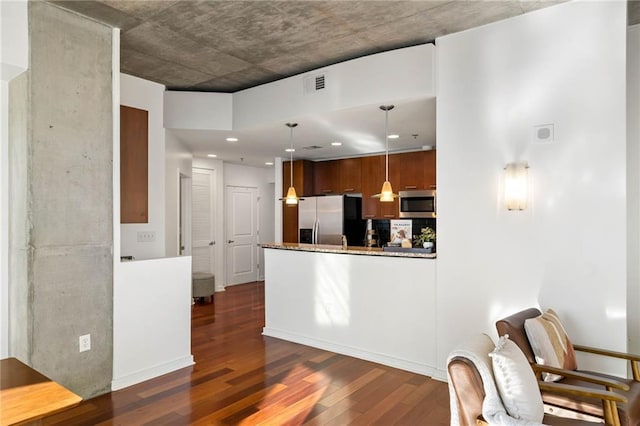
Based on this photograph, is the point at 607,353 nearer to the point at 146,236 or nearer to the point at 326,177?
the point at 146,236

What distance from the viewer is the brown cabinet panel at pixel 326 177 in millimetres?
7375

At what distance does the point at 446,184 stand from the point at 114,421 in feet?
10.3

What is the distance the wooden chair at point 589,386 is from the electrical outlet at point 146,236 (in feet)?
11.7

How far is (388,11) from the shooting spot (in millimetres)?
3271

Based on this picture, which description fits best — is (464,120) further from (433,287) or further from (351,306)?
(351,306)

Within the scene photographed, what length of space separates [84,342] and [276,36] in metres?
3.02

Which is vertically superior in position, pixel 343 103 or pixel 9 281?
pixel 343 103

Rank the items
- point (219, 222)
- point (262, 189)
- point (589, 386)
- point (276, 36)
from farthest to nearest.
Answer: point (262, 189), point (219, 222), point (276, 36), point (589, 386)

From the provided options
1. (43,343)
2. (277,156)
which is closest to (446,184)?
(43,343)

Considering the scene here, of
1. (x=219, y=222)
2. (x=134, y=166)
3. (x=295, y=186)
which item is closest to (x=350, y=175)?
(x=295, y=186)

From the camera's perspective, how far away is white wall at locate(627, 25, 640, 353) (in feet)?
11.2

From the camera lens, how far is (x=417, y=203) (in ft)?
21.1

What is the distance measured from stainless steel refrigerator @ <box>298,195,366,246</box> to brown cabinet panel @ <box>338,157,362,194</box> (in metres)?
0.19

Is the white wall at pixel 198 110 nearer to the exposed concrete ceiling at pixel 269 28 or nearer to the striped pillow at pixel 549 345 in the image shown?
the exposed concrete ceiling at pixel 269 28
